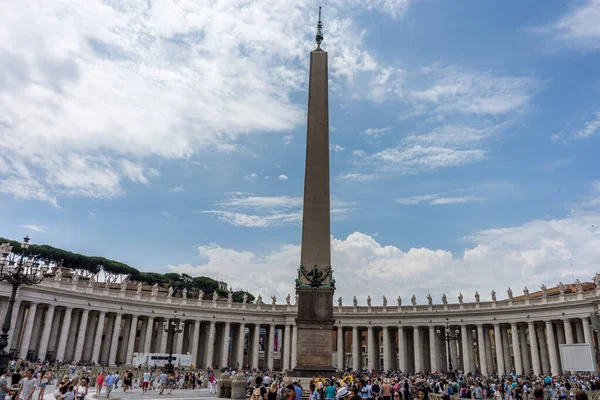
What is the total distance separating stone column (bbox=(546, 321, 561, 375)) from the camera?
1821 inches

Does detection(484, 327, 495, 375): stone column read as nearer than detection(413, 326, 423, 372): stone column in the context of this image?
Yes

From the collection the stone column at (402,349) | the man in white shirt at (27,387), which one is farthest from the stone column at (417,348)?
the man in white shirt at (27,387)

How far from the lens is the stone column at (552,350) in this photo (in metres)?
46.3

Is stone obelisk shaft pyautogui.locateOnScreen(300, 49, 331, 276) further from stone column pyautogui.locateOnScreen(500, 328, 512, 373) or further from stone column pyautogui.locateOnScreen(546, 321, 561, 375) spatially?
stone column pyautogui.locateOnScreen(500, 328, 512, 373)

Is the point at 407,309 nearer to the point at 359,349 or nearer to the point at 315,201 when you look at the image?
the point at 359,349

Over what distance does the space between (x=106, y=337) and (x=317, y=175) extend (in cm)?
4916

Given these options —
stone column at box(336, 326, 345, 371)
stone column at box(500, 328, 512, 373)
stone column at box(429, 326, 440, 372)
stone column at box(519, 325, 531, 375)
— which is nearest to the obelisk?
stone column at box(429, 326, 440, 372)

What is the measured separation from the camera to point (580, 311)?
44.9 metres

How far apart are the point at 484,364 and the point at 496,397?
33850mm

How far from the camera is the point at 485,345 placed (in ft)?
171

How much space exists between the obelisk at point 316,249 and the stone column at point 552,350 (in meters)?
40.0

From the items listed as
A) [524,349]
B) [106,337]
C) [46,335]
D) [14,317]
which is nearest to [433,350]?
[524,349]

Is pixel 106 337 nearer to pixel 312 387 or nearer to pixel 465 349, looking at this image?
pixel 465 349

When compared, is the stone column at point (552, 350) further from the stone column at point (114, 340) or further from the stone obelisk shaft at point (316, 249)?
the stone column at point (114, 340)
